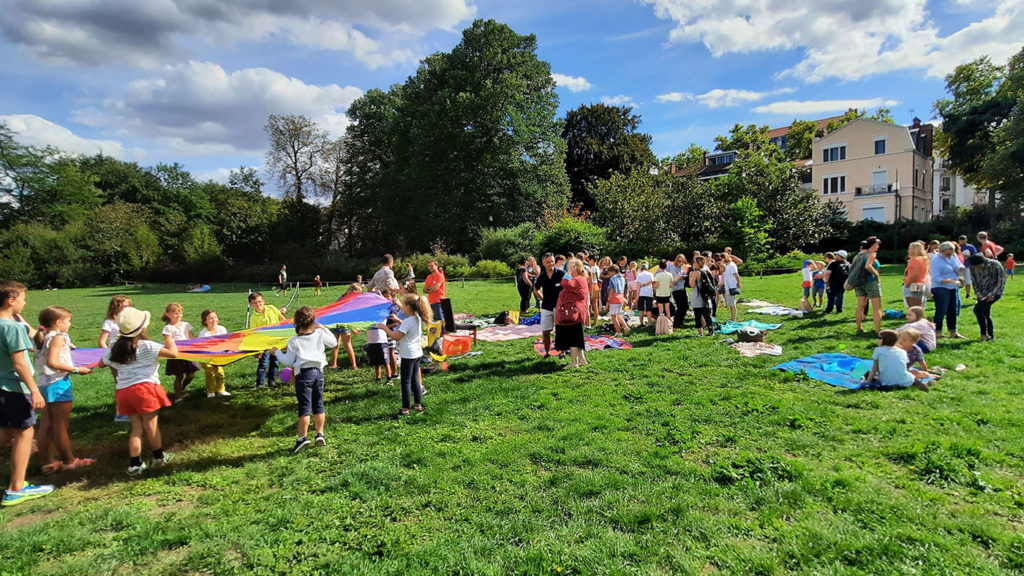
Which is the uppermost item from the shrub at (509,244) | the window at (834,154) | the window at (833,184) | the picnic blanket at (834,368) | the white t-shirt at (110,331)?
the window at (834,154)

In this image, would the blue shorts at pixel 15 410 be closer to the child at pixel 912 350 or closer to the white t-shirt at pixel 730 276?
the child at pixel 912 350

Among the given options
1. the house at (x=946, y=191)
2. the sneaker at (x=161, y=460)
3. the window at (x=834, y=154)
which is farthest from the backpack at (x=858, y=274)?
the house at (x=946, y=191)

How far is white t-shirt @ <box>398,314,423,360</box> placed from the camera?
6824mm

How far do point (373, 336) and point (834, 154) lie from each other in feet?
173

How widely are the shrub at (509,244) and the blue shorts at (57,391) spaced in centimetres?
2767

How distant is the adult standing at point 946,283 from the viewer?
923cm

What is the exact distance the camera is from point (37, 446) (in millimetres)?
5637

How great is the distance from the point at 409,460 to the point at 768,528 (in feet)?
11.5

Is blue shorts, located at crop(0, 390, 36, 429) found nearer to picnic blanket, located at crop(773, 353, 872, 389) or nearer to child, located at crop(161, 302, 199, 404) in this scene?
child, located at crop(161, 302, 199, 404)

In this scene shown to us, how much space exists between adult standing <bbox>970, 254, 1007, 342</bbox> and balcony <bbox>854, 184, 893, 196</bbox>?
145ft

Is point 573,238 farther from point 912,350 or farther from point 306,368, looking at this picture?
point 306,368

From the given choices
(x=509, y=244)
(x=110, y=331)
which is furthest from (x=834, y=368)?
(x=509, y=244)

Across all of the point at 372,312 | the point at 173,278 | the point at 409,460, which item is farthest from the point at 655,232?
the point at 173,278

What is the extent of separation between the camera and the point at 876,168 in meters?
45.2
